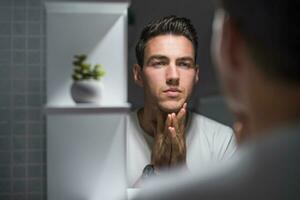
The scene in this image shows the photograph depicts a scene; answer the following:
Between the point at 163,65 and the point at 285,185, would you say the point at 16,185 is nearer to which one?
the point at 163,65

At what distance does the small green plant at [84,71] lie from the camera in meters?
1.58

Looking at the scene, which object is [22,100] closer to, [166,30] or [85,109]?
[85,109]

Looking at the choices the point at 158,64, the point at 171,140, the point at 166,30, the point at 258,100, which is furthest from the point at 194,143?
the point at 258,100

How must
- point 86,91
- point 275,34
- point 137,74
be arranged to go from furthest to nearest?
point 137,74, point 86,91, point 275,34

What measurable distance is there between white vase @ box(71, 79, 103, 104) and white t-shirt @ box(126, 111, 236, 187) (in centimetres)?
21

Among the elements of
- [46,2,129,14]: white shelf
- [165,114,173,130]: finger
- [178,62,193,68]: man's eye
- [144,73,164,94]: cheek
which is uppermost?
[46,2,129,14]: white shelf

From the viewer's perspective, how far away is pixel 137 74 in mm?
1746

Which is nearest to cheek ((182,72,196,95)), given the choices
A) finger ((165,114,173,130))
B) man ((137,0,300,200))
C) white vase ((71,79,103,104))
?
finger ((165,114,173,130))

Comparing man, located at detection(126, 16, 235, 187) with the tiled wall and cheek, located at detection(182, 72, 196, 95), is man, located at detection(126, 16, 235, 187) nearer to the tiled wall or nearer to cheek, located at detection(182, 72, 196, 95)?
cheek, located at detection(182, 72, 196, 95)

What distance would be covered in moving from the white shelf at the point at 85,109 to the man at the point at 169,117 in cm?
20

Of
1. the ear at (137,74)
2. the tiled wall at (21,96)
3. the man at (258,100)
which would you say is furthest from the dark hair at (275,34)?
the tiled wall at (21,96)

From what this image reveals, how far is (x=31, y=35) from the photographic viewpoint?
5.94 feet

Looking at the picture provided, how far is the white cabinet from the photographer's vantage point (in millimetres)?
1622

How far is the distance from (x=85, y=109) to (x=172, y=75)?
1.29 feet
